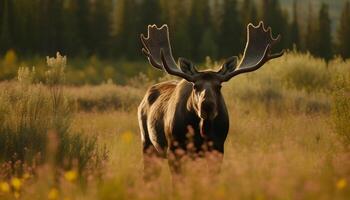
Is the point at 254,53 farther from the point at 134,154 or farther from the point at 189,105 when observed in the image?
the point at 134,154

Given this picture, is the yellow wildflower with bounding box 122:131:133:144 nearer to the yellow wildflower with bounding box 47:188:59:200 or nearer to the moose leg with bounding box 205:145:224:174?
the moose leg with bounding box 205:145:224:174

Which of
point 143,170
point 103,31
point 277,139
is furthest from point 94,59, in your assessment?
point 143,170

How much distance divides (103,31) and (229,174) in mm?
51567

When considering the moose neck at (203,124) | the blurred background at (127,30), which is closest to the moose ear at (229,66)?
the moose neck at (203,124)

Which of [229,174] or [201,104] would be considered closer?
[229,174]

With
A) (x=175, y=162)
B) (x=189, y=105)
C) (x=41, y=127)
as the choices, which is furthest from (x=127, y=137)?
(x=41, y=127)

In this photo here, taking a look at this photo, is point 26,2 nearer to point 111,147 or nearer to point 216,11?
point 216,11

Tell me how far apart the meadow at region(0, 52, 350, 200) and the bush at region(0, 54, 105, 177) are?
0.04ft

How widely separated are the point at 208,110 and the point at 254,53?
203cm

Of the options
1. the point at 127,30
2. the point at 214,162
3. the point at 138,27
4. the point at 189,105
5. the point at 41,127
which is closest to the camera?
the point at 214,162

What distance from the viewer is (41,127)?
405 inches

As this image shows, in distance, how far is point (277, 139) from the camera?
13.7 m

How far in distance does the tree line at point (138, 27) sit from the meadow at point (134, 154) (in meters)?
34.0

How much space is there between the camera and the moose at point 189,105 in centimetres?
905
